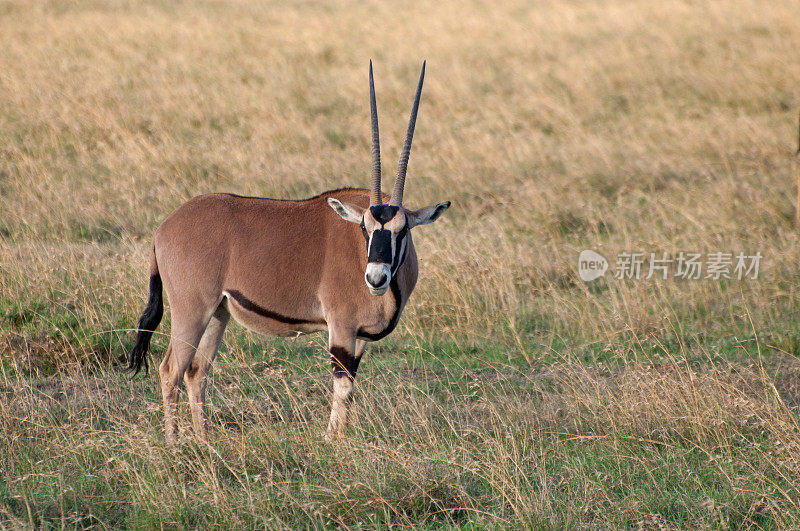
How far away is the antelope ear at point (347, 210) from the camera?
194 inches

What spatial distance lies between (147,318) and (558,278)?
14.1 ft

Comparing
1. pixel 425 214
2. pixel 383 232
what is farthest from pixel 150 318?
pixel 425 214

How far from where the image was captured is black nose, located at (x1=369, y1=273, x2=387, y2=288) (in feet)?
14.5

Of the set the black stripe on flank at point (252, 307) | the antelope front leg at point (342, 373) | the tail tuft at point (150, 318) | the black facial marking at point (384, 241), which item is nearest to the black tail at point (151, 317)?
the tail tuft at point (150, 318)

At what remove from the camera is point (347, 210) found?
4957 mm

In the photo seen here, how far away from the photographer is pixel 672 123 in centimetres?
1398

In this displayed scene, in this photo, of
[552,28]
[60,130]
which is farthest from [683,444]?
[552,28]

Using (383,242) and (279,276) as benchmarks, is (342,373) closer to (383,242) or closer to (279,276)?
(279,276)

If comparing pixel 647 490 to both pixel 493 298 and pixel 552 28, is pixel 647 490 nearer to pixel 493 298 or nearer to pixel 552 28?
pixel 493 298

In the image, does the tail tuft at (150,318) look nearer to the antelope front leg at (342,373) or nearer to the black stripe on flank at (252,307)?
the black stripe on flank at (252,307)

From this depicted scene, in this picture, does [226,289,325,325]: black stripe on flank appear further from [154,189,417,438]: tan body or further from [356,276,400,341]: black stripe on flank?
[356,276,400,341]: black stripe on flank
